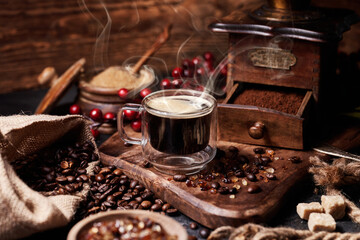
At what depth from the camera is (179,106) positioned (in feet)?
6.67

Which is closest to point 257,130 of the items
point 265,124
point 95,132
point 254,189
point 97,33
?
point 265,124

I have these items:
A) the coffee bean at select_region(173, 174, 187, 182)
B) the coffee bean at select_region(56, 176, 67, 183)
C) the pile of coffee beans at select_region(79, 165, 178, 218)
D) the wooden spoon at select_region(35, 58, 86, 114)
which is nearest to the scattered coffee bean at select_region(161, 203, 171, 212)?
the pile of coffee beans at select_region(79, 165, 178, 218)

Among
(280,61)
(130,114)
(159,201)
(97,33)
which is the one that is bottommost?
(159,201)

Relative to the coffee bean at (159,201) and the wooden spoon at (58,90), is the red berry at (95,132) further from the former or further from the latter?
the coffee bean at (159,201)

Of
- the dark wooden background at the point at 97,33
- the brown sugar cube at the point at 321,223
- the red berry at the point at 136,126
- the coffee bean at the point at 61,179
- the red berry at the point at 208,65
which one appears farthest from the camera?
the dark wooden background at the point at 97,33

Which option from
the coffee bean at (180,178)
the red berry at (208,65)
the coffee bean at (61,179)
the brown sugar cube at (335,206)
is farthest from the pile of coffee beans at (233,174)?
the red berry at (208,65)

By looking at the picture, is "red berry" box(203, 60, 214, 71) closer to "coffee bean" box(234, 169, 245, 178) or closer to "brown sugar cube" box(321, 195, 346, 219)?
"coffee bean" box(234, 169, 245, 178)

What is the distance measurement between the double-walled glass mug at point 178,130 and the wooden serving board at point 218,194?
0.08 metres

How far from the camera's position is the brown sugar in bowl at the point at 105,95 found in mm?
2607

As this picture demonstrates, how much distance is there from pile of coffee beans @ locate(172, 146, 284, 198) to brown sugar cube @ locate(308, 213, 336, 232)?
243mm

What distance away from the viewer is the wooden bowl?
5.08 feet

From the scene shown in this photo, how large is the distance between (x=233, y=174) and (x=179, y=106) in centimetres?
37

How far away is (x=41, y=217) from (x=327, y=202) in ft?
3.51

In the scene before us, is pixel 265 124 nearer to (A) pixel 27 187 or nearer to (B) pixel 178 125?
(B) pixel 178 125
